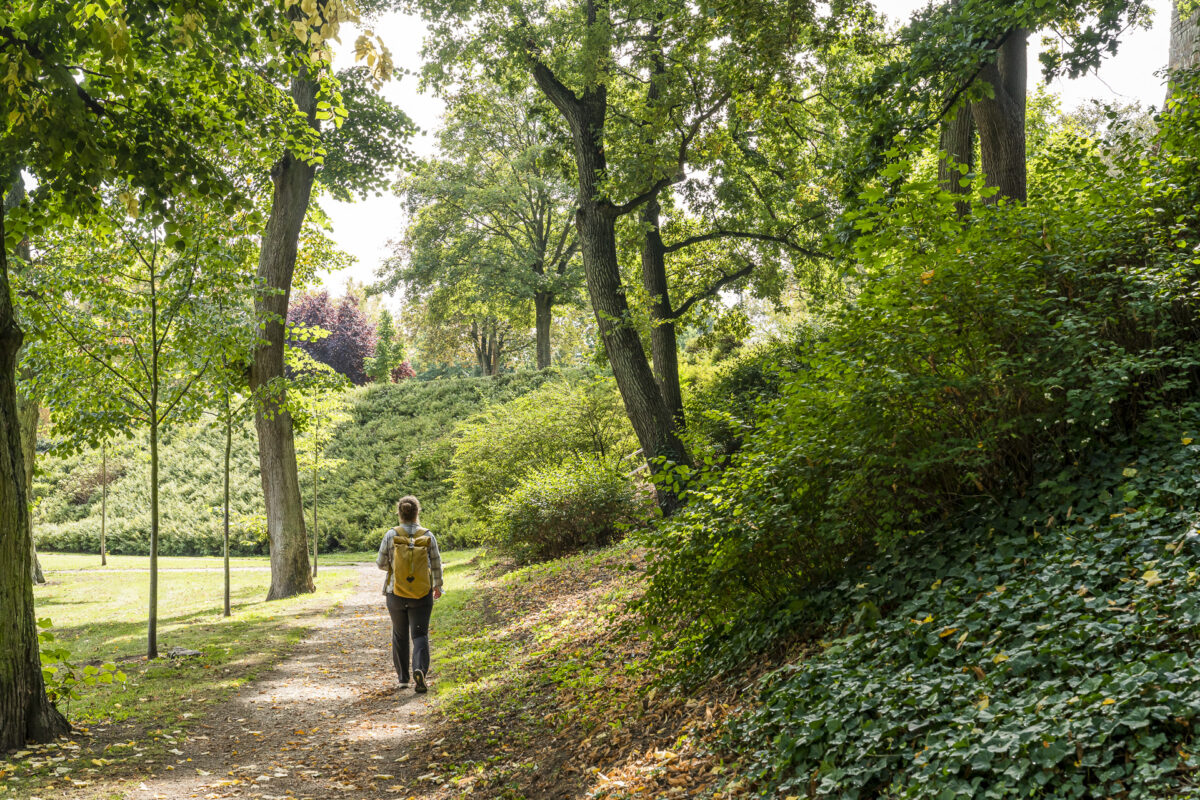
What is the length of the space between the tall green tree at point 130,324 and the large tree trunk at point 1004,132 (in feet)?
29.4

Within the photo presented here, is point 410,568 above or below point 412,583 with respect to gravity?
above

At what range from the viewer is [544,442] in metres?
18.9

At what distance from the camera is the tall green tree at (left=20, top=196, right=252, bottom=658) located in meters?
8.98

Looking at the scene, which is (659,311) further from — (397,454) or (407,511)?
(397,454)

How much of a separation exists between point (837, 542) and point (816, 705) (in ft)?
3.96

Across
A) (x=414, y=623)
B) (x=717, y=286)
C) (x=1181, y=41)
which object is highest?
(x=1181, y=41)

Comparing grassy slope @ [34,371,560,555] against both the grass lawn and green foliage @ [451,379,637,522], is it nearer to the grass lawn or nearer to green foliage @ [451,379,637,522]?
the grass lawn

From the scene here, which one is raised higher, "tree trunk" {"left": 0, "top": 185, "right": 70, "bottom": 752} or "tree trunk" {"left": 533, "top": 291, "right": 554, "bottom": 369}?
"tree trunk" {"left": 533, "top": 291, "right": 554, "bottom": 369}

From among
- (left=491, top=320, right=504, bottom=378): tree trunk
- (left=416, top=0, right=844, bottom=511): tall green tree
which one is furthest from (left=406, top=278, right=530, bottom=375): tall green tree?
(left=416, top=0, right=844, bottom=511): tall green tree

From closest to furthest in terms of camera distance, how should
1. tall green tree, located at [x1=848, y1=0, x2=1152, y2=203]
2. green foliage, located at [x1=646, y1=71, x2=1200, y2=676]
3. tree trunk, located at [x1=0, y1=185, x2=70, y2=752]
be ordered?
1. green foliage, located at [x1=646, y1=71, x2=1200, y2=676]
2. tree trunk, located at [x1=0, y1=185, x2=70, y2=752]
3. tall green tree, located at [x1=848, y1=0, x2=1152, y2=203]

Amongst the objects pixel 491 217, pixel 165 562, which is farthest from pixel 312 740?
pixel 491 217

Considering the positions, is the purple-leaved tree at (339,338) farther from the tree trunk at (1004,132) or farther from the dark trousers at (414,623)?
the tree trunk at (1004,132)

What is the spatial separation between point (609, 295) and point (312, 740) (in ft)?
23.3

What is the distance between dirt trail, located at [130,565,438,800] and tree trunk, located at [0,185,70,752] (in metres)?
0.96
